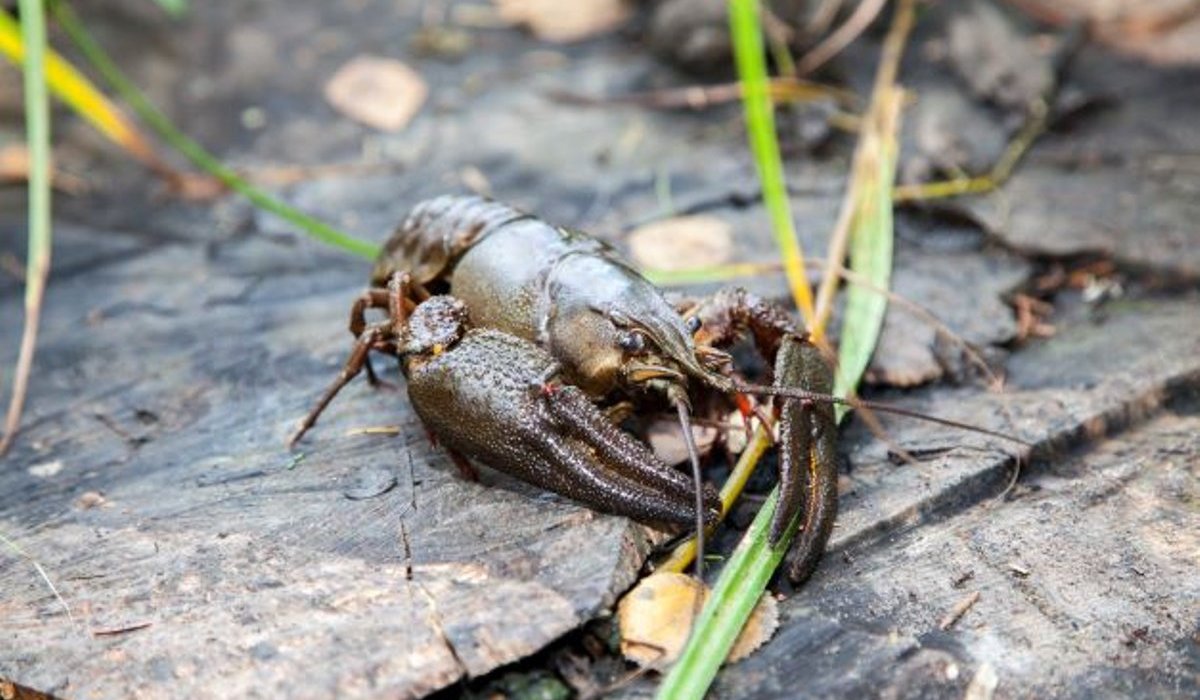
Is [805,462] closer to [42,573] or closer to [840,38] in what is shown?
[42,573]

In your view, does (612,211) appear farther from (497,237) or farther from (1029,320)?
(1029,320)

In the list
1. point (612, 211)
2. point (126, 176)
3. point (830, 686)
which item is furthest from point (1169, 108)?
point (126, 176)

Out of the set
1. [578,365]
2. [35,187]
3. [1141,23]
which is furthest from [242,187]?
[1141,23]

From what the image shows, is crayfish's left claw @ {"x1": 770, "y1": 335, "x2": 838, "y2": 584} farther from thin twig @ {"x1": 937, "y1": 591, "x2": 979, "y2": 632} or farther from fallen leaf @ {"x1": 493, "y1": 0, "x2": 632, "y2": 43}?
fallen leaf @ {"x1": 493, "y1": 0, "x2": 632, "y2": 43}

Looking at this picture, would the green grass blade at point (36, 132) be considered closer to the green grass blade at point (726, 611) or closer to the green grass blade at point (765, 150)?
the green grass blade at point (765, 150)

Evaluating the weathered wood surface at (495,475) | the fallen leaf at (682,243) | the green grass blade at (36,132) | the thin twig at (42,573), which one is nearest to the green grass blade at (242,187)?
the weathered wood surface at (495,475)

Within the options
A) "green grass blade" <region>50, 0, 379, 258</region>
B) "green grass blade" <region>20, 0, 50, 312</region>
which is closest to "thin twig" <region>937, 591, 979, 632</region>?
"green grass blade" <region>50, 0, 379, 258</region>
